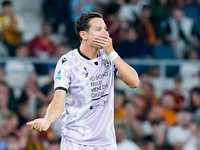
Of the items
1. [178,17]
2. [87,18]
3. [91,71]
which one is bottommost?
[91,71]

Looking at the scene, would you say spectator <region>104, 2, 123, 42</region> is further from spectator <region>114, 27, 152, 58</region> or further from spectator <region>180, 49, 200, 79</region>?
spectator <region>180, 49, 200, 79</region>

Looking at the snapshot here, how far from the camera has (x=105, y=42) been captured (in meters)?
4.71

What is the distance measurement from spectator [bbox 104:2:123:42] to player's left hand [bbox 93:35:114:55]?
274 inches

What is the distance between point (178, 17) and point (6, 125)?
19.5 feet

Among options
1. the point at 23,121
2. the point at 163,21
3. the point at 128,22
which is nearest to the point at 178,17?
the point at 163,21

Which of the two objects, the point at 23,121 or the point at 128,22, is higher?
the point at 128,22

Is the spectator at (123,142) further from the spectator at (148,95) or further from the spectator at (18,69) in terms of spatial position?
the spectator at (18,69)

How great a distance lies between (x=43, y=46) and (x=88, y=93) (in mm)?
6184

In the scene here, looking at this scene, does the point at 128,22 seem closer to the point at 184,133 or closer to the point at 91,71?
the point at 184,133

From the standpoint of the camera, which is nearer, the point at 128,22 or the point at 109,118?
the point at 109,118

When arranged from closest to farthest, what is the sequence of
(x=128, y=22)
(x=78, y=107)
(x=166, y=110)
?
(x=78, y=107)
(x=166, y=110)
(x=128, y=22)

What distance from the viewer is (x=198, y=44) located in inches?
483

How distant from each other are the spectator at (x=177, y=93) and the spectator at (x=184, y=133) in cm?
72

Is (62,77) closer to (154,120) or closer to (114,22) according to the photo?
(154,120)
